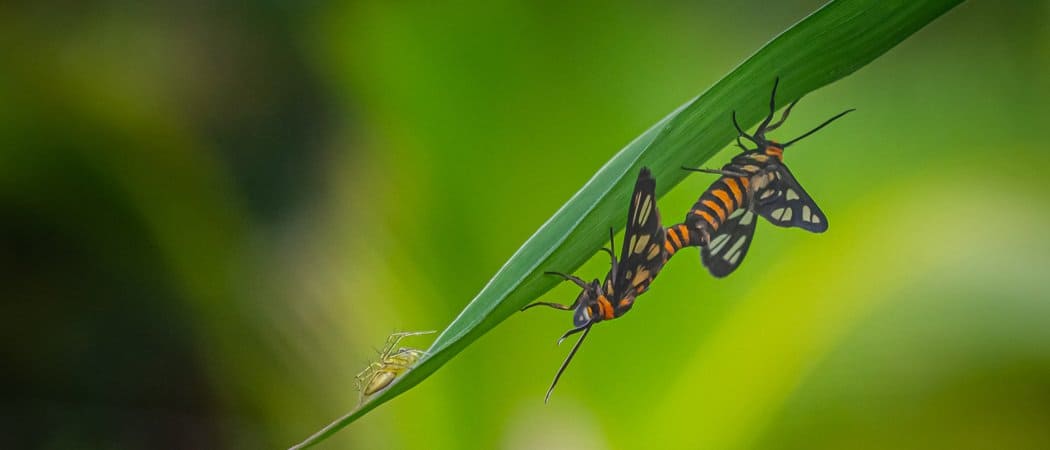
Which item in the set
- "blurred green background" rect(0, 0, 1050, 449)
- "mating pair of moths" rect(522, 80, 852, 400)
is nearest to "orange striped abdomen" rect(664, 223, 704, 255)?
"mating pair of moths" rect(522, 80, 852, 400)

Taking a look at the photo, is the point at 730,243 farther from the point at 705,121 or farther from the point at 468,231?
the point at 468,231

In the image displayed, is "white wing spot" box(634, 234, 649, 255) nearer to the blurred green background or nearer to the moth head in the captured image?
the moth head

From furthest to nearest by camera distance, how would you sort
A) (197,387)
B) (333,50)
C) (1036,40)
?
1. (197,387)
2. (333,50)
3. (1036,40)

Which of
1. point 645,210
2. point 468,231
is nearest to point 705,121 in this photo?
point 645,210

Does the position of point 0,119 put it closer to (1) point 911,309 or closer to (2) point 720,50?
(2) point 720,50

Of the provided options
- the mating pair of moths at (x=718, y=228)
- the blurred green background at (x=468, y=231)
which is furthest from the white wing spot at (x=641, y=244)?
the blurred green background at (x=468, y=231)

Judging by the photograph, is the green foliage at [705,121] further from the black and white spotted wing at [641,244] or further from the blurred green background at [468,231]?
the blurred green background at [468,231]

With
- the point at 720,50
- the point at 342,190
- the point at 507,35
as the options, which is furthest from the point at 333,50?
the point at 720,50
